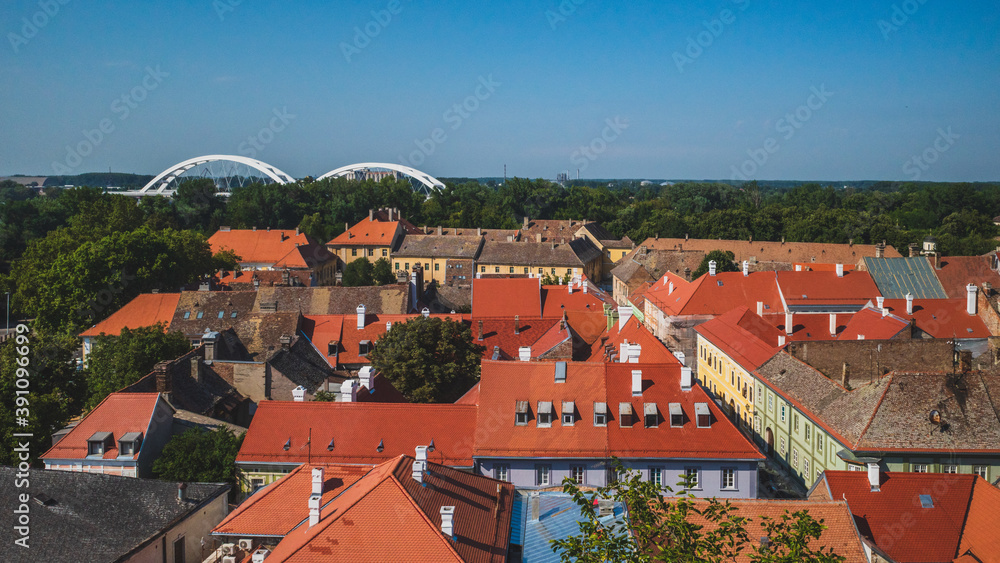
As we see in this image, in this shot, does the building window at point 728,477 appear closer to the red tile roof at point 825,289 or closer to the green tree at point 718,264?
the red tile roof at point 825,289

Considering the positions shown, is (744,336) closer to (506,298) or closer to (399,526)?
(506,298)

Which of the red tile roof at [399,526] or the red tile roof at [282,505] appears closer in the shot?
the red tile roof at [399,526]

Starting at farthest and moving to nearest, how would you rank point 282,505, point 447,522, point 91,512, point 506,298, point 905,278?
1. point 905,278
2. point 506,298
3. point 91,512
4. point 282,505
5. point 447,522

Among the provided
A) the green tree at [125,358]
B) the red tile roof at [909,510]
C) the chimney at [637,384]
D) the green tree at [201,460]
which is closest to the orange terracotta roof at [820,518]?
the red tile roof at [909,510]

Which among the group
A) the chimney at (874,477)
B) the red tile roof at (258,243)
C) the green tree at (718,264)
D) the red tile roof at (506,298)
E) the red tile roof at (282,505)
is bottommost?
the red tile roof at (282,505)

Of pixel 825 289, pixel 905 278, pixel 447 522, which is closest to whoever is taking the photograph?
pixel 447 522

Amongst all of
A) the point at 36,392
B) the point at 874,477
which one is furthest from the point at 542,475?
the point at 36,392
